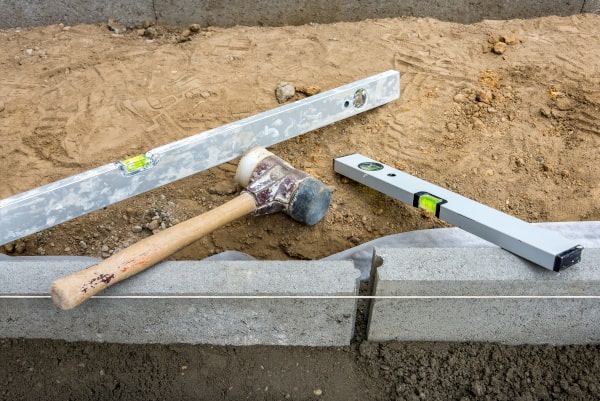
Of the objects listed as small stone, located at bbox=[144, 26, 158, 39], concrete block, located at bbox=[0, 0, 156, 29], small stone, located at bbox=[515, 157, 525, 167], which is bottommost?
small stone, located at bbox=[515, 157, 525, 167]

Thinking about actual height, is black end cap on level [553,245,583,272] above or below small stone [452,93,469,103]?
below

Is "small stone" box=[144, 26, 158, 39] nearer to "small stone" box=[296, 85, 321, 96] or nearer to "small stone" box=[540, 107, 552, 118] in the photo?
"small stone" box=[296, 85, 321, 96]

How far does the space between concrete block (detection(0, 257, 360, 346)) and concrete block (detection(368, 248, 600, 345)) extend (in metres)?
0.18

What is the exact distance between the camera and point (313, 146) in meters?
3.62

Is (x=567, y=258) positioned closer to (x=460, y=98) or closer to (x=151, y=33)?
(x=460, y=98)

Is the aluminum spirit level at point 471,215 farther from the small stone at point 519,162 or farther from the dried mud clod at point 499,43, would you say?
the dried mud clod at point 499,43

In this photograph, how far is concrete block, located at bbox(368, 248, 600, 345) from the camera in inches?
93.7

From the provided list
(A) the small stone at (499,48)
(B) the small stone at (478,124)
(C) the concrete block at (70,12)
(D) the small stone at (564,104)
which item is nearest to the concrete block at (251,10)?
(C) the concrete block at (70,12)

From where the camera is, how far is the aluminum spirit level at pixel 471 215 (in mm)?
2359

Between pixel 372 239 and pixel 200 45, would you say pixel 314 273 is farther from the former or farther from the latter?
pixel 200 45

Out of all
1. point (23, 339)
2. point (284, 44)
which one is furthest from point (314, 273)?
point (284, 44)

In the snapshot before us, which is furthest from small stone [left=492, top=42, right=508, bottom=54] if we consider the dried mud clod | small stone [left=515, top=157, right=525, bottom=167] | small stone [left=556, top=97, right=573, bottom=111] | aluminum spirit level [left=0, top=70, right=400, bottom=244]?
small stone [left=515, top=157, right=525, bottom=167]

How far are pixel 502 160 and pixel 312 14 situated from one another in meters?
2.10

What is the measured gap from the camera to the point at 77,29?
4.65 meters
